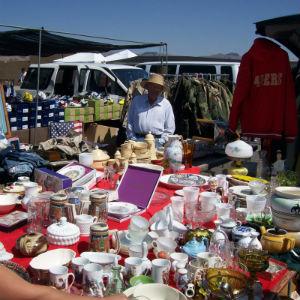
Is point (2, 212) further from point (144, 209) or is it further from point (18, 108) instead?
point (18, 108)

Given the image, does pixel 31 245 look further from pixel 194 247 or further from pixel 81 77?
pixel 81 77

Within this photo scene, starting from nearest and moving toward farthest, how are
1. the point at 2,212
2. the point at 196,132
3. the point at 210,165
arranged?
the point at 2,212 → the point at 210,165 → the point at 196,132

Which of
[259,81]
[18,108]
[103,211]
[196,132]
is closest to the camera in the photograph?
[103,211]

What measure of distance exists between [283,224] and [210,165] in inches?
77.3

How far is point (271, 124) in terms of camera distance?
4438 millimetres

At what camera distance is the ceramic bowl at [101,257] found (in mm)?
1648

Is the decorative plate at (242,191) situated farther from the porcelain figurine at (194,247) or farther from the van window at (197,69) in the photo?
the van window at (197,69)

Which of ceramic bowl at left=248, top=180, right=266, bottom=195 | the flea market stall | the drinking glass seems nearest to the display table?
the flea market stall

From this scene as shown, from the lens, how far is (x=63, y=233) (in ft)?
6.30

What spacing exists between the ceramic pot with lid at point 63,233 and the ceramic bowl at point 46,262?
0.47ft

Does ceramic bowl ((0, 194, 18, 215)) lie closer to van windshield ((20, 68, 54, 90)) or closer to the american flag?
the american flag

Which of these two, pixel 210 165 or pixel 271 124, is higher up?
pixel 271 124

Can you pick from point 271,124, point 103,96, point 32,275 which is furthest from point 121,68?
point 32,275

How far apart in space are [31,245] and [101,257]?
0.35 m
